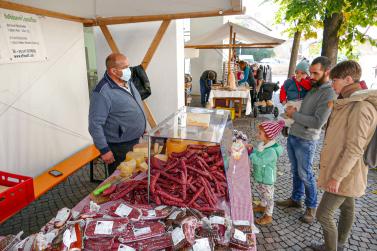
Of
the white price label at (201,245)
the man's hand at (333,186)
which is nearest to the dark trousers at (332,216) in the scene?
the man's hand at (333,186)

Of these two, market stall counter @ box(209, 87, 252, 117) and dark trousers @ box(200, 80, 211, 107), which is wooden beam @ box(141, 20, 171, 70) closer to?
market stall counter @ box(209, 87, 252, 117)

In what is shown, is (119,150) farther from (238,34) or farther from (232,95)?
(238,34)

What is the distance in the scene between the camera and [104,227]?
157 cm

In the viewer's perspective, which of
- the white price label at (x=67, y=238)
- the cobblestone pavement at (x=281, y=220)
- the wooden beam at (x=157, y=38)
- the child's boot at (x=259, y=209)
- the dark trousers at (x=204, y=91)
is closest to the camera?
the white price label at (x=67, y=238)

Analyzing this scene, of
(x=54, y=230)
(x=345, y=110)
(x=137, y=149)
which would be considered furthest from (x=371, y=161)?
(x=54, y=230)

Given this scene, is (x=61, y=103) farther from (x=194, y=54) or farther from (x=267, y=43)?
(x=194, y=54)

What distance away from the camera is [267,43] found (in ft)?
28.6

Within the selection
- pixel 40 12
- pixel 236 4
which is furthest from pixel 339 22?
pixel 40 12

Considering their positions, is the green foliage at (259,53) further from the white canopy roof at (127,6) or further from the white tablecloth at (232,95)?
the white canopy roof at (127,6)

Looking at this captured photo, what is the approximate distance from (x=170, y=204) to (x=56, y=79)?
3.45 metres

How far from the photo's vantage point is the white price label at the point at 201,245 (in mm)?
1418

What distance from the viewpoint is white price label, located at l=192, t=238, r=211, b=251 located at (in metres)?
1.42

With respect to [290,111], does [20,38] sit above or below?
above

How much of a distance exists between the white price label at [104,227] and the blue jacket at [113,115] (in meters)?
1.35
